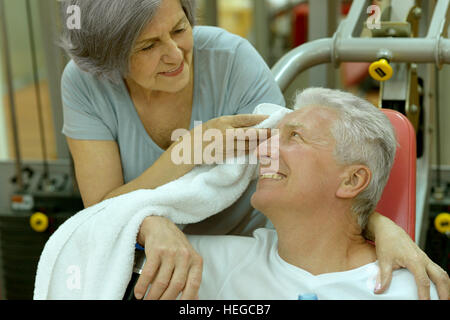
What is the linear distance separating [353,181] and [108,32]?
0.68m

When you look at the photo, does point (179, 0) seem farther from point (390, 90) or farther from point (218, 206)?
point (390, 90)

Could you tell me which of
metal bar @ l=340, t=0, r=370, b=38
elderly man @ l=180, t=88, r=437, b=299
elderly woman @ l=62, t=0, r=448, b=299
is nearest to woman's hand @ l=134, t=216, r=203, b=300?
elderly woman @ l=62, t=0, r=448, b=299

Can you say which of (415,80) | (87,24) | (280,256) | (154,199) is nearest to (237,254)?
(280,256)

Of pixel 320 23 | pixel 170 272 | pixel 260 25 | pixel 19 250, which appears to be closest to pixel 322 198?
pixel 170 272

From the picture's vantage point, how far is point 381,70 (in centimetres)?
177

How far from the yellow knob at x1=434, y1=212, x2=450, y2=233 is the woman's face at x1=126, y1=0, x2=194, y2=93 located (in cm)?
158

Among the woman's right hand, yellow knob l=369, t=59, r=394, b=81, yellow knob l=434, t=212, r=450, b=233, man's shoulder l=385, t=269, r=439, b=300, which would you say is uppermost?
yellow knob l=369, t=59, r=394, b=81

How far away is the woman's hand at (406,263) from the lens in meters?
1.28

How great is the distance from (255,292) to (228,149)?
1.18 ft

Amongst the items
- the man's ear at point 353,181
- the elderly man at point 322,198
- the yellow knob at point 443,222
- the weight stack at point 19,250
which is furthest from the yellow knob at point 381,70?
the weight stack at point 19,250

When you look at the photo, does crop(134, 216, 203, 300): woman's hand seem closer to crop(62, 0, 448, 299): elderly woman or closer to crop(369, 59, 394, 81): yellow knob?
crop(62, 0, 448, 299): elderly woman

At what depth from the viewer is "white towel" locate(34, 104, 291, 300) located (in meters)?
1.41

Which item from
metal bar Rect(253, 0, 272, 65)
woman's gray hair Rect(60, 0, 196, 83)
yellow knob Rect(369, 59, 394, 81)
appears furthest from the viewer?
metal bar Rect(253, 0, 272, 65)

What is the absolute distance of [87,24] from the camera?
1.41 m
